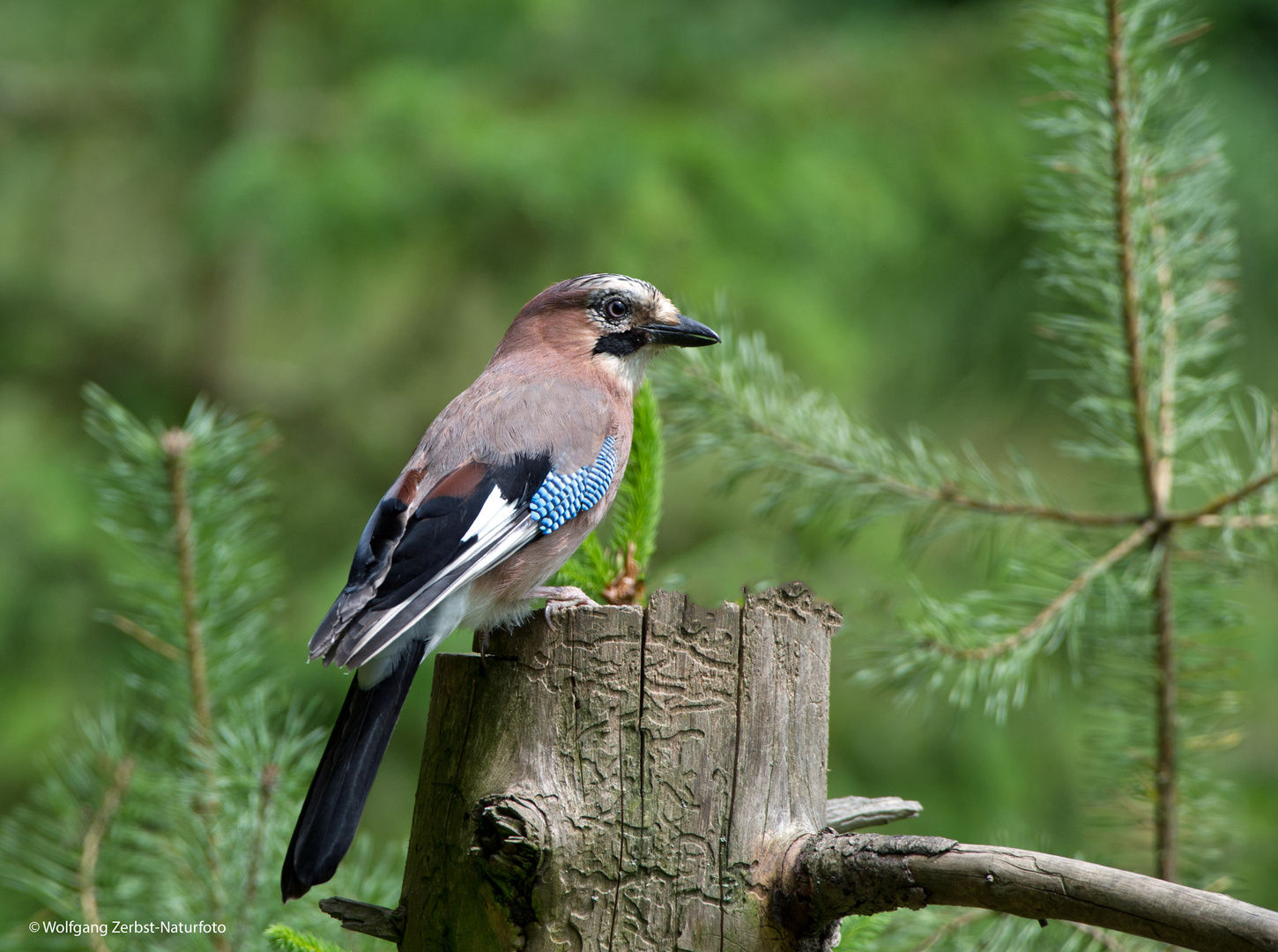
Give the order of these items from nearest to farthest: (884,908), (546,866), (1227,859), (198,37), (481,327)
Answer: (884,908)
(546,866)
(1227,859)
(198,37)
(481,327)

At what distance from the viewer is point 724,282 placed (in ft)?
14.8

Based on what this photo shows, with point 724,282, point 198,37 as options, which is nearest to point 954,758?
point 724,282

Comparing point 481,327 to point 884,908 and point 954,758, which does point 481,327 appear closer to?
point 954,758

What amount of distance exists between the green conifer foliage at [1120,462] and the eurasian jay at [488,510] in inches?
10.1

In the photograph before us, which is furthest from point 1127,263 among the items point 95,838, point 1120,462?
point 95,838

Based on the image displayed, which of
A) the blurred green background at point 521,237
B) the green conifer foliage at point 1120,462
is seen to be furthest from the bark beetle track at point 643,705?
the blurred green background at point 521,237

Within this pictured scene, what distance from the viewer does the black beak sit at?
106 inches

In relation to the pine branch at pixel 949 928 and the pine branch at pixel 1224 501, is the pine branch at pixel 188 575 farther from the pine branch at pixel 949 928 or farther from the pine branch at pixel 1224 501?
the pine branch at pixel 1224 501

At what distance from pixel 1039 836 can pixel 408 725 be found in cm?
290

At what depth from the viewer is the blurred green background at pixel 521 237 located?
14.3ft

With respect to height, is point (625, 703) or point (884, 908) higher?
point (625, 703)

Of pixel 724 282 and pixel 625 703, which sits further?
pixel 724 282

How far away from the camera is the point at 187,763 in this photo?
2.28 m

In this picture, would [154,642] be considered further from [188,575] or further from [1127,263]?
[1127,263]
